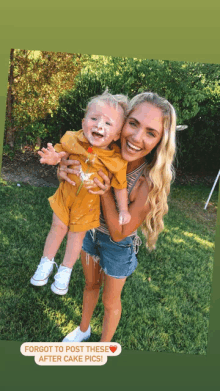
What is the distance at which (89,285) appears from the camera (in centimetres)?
229

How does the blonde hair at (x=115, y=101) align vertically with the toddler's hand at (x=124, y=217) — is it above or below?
above

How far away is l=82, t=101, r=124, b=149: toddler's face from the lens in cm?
158

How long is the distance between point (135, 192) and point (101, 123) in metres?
0.49

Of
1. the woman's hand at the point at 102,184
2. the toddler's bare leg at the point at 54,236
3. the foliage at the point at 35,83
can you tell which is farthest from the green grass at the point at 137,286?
the woman's hand at the point at 102,184

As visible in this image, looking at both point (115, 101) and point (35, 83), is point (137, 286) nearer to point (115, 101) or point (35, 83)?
point (115, 101)

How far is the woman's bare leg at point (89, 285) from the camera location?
7.12 ft

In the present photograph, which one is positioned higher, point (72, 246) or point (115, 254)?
point (72, 246)

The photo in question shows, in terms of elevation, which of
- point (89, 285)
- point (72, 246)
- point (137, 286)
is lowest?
point (137, 286)

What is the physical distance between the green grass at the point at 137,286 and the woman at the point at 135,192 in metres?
0.65

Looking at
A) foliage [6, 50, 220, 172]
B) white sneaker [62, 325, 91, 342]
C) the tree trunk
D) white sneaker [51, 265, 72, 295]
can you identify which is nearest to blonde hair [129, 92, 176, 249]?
white sneaker [51, 265, 72, 295]

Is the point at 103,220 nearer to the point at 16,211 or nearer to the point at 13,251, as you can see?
the point at 13,251

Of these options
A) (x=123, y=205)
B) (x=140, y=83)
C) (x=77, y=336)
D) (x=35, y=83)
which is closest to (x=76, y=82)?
(x=35, y=83)

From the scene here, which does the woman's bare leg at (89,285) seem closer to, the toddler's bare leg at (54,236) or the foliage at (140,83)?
the toddler's bare leg at (54,236)

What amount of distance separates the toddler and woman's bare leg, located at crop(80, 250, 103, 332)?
43 cm
